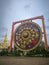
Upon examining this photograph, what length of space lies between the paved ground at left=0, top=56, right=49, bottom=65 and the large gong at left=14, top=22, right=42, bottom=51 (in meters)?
0.14

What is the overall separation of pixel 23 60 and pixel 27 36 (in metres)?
0.34

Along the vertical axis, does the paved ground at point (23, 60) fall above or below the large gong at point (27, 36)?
below

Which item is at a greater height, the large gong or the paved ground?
the large gong

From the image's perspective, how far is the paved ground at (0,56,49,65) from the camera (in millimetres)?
2116

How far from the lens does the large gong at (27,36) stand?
2215mm

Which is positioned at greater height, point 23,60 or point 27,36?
point 27,36

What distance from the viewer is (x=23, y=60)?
2.21 m

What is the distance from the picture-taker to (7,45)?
235 centimetres

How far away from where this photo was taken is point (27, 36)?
7.43ft

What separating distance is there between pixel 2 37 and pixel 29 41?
1.41 ft

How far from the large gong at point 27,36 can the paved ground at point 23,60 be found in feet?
0.47

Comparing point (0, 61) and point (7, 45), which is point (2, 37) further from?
point (0, 61)

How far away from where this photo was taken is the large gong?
7.27 ft

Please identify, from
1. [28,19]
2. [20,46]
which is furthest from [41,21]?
[20,46]
